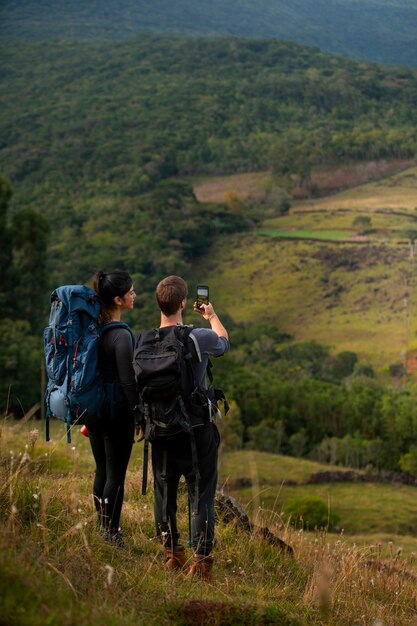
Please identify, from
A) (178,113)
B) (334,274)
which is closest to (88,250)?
(334,274)

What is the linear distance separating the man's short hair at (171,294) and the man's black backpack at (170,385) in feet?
0.29

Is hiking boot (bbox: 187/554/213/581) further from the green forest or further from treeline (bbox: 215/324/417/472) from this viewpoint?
treeline (bbox: 215/324/417/472)

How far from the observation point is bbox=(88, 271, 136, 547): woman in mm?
3604

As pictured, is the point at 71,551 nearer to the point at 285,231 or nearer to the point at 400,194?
the point at 285,231

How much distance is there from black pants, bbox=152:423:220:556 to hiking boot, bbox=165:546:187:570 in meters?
0.03

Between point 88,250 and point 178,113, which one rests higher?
point 178,113

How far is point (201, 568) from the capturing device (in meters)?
3.40

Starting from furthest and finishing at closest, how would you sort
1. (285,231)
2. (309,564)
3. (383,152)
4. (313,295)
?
(383,152), (285,231), (313,295), (309,564)

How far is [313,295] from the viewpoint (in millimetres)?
72188

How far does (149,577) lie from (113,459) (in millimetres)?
670

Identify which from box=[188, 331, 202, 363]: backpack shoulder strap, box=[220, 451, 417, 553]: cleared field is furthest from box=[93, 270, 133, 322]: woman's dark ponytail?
box=[220, 451, 417, 553]: cleared field

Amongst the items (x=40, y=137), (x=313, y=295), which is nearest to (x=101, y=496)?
(x=313, y=295)

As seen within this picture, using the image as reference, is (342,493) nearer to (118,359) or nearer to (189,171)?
(118,359)

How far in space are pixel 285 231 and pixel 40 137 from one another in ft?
206
